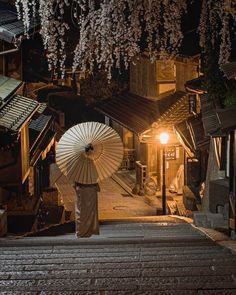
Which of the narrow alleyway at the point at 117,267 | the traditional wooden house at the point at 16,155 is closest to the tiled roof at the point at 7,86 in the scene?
the traditional wooden house at the point at 16,155

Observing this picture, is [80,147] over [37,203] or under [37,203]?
over

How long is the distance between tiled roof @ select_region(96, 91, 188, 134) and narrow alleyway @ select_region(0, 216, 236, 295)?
14.8 m

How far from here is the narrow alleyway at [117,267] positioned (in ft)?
18.6

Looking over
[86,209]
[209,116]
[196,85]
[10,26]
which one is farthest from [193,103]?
[86,209]

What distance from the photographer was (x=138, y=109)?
27.0m

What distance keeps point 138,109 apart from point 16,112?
1371 cm

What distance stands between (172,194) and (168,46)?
795cm

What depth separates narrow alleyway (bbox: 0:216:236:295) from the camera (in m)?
5.66

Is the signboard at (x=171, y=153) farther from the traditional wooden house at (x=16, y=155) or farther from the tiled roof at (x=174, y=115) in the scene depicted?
the traditional wooden house at (x=16, y=155)

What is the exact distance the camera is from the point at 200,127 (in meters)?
19.9

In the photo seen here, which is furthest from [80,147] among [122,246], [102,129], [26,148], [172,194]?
[172,194]

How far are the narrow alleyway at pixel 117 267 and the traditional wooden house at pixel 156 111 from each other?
14.4m

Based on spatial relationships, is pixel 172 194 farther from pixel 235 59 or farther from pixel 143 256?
pixel 143 256

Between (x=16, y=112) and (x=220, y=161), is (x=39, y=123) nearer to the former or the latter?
(x=16, y=112)
